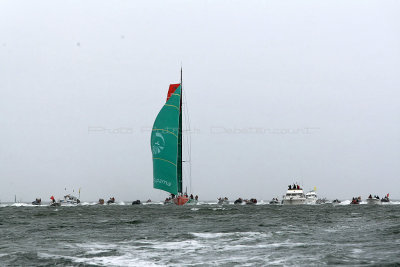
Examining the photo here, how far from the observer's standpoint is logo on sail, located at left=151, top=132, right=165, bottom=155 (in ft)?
230

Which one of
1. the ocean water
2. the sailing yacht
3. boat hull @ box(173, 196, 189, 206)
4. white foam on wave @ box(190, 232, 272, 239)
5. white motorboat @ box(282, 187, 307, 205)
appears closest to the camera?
the ocean water

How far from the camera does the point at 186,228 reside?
2708 centimetres

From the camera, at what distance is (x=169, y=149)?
70000 millimetres

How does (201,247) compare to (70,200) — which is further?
(70,200)

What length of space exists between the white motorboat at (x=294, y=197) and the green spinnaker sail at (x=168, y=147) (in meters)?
25.1

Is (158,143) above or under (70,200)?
above

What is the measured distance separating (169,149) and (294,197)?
29994mm

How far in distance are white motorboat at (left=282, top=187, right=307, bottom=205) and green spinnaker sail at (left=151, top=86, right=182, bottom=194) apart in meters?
25.1

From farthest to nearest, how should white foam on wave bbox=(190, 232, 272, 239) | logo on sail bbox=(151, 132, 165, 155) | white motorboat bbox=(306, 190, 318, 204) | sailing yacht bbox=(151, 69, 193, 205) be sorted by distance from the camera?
1. white motorboat bbox=(306, 190, 318, 204)
2. logo on sail bbox=(151, 132, 165, 155)
3. sailing yacht bbox=(151, 69, 193, 205)
4. white foam on wave bbox=(190, 232, 272, 239)

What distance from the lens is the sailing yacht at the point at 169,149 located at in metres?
69.3

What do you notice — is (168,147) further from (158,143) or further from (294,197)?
(294,197)

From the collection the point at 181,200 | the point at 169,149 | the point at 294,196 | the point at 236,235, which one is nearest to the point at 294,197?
the point at 294,196

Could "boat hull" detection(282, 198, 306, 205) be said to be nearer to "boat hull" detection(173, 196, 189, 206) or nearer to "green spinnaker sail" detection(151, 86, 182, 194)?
"green spinnaker sail" detection(151, 86, 182, 194)

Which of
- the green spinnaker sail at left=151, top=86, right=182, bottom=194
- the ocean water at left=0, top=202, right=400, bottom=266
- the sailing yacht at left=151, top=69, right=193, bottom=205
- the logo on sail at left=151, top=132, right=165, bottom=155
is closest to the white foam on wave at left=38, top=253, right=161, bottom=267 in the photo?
the ocean water at left=0, top=202, right=400, bottom=266
